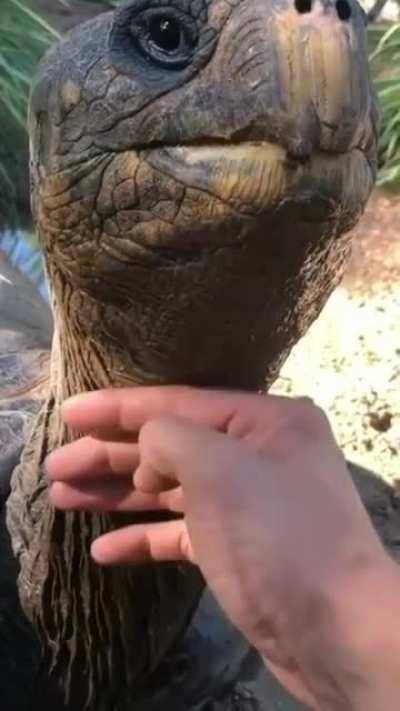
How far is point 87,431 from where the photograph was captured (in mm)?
1270

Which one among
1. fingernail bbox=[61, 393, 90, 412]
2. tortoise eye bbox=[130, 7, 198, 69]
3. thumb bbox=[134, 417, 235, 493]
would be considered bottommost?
fingernail bbox=[61, 393, 90, 412]

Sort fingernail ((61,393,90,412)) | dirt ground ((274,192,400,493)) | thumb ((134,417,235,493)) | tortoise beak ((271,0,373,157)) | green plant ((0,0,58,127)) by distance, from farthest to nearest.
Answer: green plant ((0,0,58,127))
dirt ground ((274,192,400,493))
fingernail ((61,393,90,412))
thumb ((134,417,235,493))
tortoise beak ((271,0,373,157))

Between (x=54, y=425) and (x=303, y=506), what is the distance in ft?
1.41

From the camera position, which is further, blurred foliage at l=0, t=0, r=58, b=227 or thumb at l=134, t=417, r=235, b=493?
blurred foliage at l=0, t=0, r=58, b=227

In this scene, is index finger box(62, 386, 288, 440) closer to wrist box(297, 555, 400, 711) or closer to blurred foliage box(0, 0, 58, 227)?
wrist box(297, 555, 400, 711)

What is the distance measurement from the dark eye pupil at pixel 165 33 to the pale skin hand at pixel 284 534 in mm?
310

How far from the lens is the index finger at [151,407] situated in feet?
3.83

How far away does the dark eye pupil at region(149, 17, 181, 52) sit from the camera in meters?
1.02

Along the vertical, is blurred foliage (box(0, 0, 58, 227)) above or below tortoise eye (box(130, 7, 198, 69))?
below

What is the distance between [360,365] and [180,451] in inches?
76.9

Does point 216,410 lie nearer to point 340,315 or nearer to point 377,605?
point 377,605

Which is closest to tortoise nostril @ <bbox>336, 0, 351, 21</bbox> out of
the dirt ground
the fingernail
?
the fingernail

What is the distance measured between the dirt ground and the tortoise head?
1.62m

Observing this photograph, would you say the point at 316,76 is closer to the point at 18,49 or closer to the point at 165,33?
the point at 165,33
